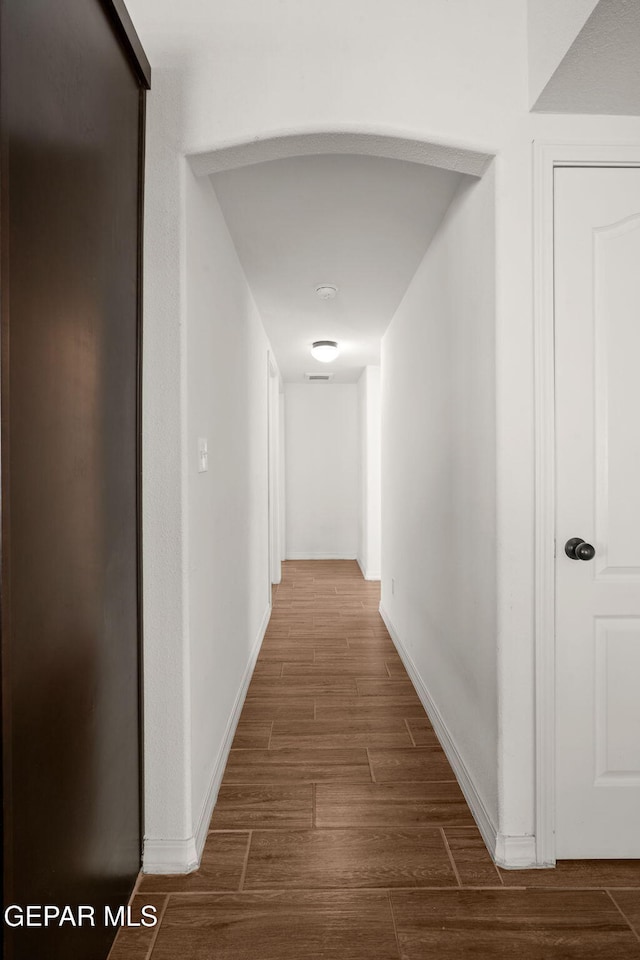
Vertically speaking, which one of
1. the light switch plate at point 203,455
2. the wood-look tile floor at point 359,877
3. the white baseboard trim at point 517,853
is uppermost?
the light switch plate at point 203,455

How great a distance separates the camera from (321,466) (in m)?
7.47

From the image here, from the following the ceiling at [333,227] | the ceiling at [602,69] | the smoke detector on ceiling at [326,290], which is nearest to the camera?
the ceiling at [602,69]

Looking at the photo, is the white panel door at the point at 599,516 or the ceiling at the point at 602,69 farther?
the white panel door at the point at 599,516

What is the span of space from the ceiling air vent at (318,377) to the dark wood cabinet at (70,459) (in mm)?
4985

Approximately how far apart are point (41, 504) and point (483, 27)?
6.07 ft

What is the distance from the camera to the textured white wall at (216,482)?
1771 millimetres

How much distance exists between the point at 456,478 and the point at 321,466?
17.3 feet

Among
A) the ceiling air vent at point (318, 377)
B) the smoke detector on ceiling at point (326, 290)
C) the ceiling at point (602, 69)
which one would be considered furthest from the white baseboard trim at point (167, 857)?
the ceiling air vent at point (318, 377)

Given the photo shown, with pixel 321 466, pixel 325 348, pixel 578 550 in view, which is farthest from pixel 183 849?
pixel 321 466

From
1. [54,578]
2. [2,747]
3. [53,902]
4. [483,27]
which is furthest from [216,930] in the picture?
[483,27]

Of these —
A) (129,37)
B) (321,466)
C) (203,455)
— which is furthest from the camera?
(321,466)

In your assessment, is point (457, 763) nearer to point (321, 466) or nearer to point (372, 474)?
point (372, 474)

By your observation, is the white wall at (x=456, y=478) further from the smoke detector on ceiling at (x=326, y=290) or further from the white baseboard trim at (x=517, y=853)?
the smoke detector on ceiling at (x=326, y=290)

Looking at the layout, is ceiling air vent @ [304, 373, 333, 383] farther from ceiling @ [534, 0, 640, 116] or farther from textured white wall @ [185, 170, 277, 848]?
ceiling @ [534, 0, 640, 116]
